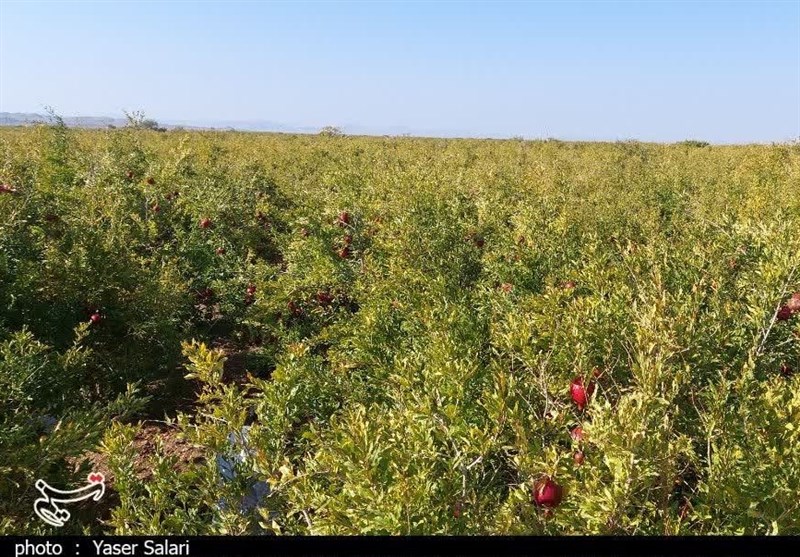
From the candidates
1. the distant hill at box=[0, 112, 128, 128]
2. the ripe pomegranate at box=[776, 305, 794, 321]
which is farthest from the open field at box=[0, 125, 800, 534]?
the distant hill at box=[0, 112, 128, 128]

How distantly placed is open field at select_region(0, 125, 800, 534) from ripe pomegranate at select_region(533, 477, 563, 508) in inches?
0.4

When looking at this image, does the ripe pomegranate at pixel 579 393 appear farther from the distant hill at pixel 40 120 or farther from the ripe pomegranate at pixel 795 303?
the distant hill at pixel 40 120

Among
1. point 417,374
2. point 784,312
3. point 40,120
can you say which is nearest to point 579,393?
point 417,374

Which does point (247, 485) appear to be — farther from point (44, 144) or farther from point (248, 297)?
point (44, 144)

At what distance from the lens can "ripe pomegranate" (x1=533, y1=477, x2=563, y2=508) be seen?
229cm

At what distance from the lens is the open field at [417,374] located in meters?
2.30

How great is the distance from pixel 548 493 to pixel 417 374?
108 centimetres

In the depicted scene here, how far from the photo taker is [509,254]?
5918 mm

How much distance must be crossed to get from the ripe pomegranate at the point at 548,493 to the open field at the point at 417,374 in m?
0.01

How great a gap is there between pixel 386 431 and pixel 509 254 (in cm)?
359

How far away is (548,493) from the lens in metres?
2.29

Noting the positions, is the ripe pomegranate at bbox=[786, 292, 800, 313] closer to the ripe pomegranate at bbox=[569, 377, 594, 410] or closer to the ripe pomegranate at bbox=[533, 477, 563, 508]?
the ripe pomegranate at bbox=[569, 377, 594, 410]

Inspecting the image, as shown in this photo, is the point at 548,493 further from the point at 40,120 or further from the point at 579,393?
the point at 40,120

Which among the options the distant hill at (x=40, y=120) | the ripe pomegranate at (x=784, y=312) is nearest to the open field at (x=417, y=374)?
the ripe pomegranate at (x=784, y=312)
